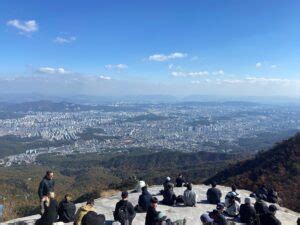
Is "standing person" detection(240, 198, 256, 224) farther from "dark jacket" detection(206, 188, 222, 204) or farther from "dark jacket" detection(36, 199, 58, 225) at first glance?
"dark jacket" detection(36, 199, 58, 225)

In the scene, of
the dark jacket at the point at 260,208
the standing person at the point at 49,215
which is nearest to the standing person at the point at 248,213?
the dark jacket at the point at 260,208

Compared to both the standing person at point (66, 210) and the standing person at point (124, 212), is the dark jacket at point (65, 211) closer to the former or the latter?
the standing person at point (66, 210)

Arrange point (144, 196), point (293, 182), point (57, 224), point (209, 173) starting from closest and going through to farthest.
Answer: point (57, 224), point (144, 196), point (293, 182), point (209, 173)

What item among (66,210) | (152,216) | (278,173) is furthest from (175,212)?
(278,173)

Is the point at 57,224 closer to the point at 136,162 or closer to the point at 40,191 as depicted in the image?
the point at 40,191

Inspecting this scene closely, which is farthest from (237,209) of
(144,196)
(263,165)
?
(263,165)

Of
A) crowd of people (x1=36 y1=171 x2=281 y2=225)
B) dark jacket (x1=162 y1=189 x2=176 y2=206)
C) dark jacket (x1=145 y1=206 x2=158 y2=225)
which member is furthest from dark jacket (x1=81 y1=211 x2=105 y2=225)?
dark jacket (x1=162 y1=189 x2=176 y2=206)
